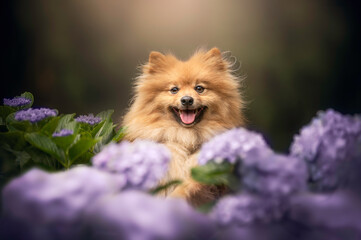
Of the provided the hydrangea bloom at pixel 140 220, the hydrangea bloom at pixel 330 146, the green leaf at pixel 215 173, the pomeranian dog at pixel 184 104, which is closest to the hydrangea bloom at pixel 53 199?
the hydrangea bloom at pixel 140 220

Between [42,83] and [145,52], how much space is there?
2.67 ft

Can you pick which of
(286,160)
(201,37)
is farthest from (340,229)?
(201,37)

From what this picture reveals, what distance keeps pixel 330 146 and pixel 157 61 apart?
1524 millimetres

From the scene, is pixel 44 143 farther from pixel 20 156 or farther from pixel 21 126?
pixel 21 126

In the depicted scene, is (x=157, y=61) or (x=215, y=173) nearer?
(x=215, y=173)

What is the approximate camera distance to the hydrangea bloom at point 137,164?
3.70ft

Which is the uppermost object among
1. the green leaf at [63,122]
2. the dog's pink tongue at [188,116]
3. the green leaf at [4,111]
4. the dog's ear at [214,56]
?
the dog's ear at [214,56]

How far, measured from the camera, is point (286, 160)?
109 cm

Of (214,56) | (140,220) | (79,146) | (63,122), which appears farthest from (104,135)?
(140,220)

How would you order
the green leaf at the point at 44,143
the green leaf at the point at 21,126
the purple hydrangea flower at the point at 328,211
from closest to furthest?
the purple hydrangea flower at the point at 328,211
the green leaf at the point at 44,143
the green leaf at the point at 21,126

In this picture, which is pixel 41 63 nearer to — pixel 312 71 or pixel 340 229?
pixel 312 71

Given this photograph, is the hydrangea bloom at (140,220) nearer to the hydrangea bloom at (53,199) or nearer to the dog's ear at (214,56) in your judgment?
the hydrangea bloom at (53,199)

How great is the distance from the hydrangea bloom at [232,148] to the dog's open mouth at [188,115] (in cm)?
107

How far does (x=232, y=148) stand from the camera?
121 centimetres
